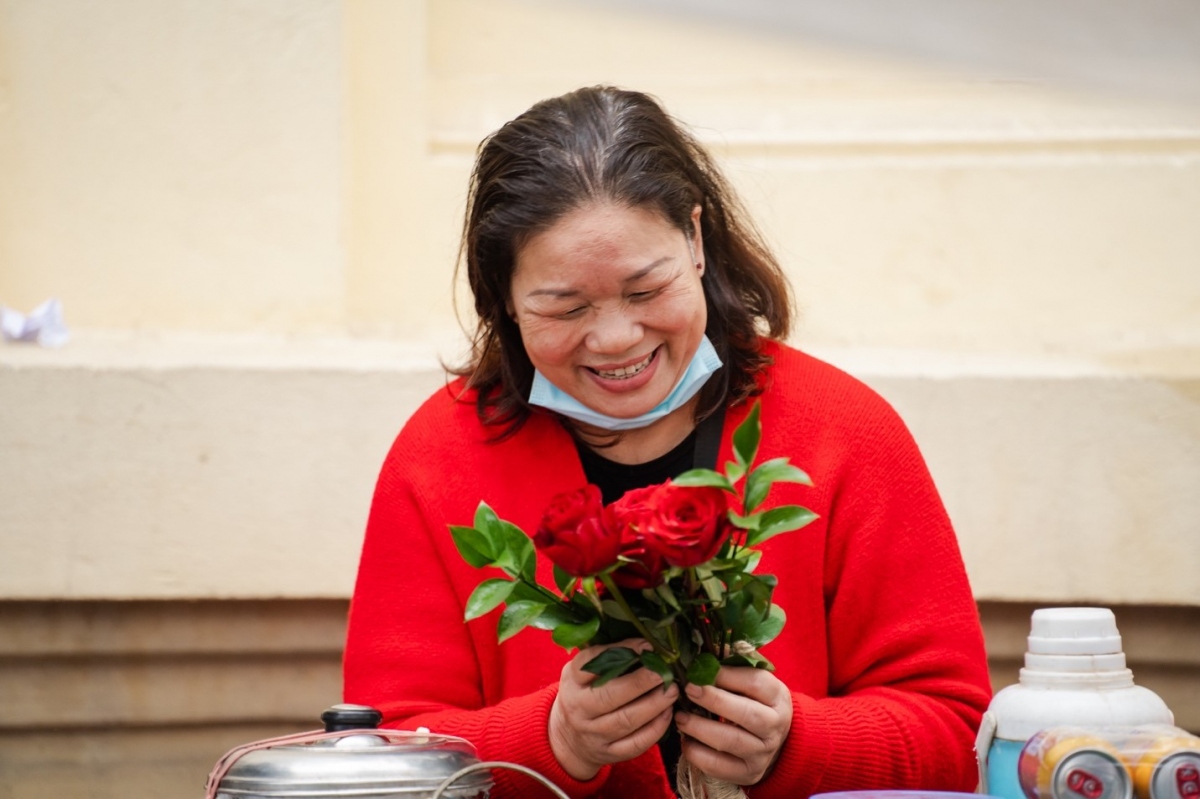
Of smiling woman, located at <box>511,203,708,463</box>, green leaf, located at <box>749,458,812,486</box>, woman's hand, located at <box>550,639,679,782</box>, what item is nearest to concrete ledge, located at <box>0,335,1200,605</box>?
smiling woman, located at <box>511,203,708,463</box>

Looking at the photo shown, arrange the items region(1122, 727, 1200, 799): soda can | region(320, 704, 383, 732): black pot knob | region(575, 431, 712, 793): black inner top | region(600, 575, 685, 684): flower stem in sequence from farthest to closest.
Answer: region(575, 431, 712, 793): black inner top, region(320, 704, 383, 732): black pot knob, region(600, 575, 685, 684): flower stem, region(1122, 727, 1200, 799): soda can

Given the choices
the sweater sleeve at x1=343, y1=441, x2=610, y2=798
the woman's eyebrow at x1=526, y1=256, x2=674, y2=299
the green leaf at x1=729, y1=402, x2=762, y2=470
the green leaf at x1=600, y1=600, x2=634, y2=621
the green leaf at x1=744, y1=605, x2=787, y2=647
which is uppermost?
the woman's eyebrow at x1=526, y1=256, x2=674, y2=299

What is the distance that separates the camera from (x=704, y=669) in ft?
4.53

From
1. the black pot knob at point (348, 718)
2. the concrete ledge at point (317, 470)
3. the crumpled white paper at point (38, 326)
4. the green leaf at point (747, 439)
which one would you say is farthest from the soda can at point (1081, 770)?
the crumpled white paper at point (38, 326)

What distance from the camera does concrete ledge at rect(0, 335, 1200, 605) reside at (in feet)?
8.16

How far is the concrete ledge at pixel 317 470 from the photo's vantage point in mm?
2486

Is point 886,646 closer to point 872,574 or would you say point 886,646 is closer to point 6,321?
point 872,574

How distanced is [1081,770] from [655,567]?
0.43 meters

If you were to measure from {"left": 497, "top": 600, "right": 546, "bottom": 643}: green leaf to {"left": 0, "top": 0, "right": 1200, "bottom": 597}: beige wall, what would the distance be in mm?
1251

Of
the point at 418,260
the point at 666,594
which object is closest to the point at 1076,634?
the point at 666,594

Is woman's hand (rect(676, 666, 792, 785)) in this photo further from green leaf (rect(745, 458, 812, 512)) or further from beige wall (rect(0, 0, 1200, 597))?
beige wall (rect(0, 0, 1200, 597))

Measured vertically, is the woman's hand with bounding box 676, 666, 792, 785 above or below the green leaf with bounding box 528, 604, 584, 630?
below

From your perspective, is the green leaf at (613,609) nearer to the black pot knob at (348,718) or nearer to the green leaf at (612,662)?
the green leaf at (612,662)

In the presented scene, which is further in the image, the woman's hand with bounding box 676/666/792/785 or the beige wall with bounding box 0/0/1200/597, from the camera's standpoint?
the beige wall with bounding box 0/0/1200/597
